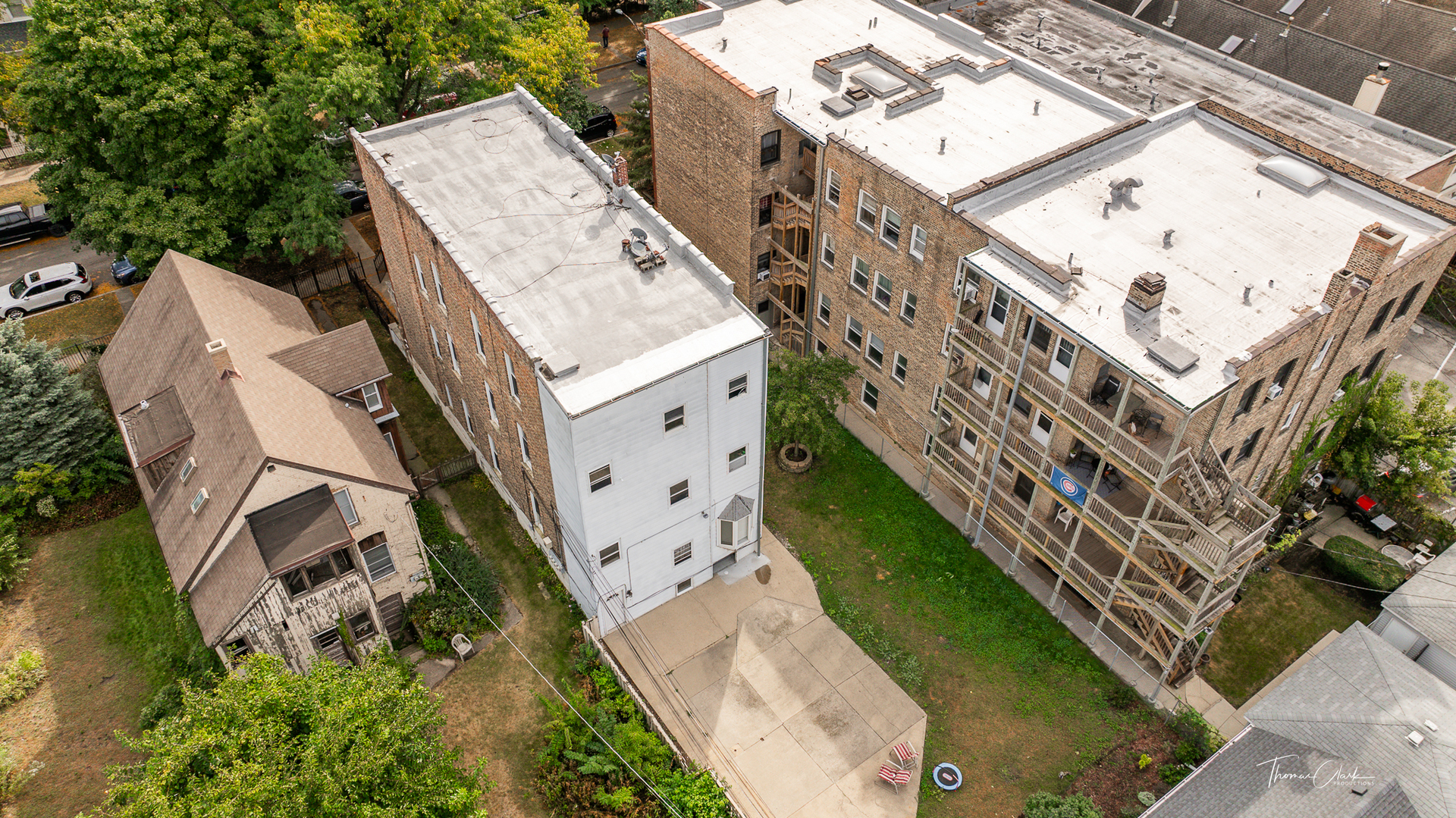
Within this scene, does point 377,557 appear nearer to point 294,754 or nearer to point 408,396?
point 294,754

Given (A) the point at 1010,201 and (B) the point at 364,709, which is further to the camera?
(A) the point at 1010,201

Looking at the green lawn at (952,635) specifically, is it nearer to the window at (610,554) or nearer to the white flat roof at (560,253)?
the window at (610,554)

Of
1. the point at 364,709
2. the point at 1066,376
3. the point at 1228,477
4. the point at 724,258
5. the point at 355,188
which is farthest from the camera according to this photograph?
the point at 355,188

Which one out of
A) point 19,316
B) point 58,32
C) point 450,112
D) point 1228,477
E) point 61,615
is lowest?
point 61,615

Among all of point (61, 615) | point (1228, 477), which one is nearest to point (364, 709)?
point (61, 615)

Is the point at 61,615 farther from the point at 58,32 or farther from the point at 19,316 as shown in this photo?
the point at 58,32

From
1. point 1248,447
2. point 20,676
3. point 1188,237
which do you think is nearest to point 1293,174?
point 1188,237

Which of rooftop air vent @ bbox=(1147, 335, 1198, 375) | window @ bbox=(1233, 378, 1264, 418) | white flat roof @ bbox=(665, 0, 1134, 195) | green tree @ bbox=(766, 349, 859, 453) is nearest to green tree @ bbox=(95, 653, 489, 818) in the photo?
green tree @ bbox=(766, 349, 859, 453)
